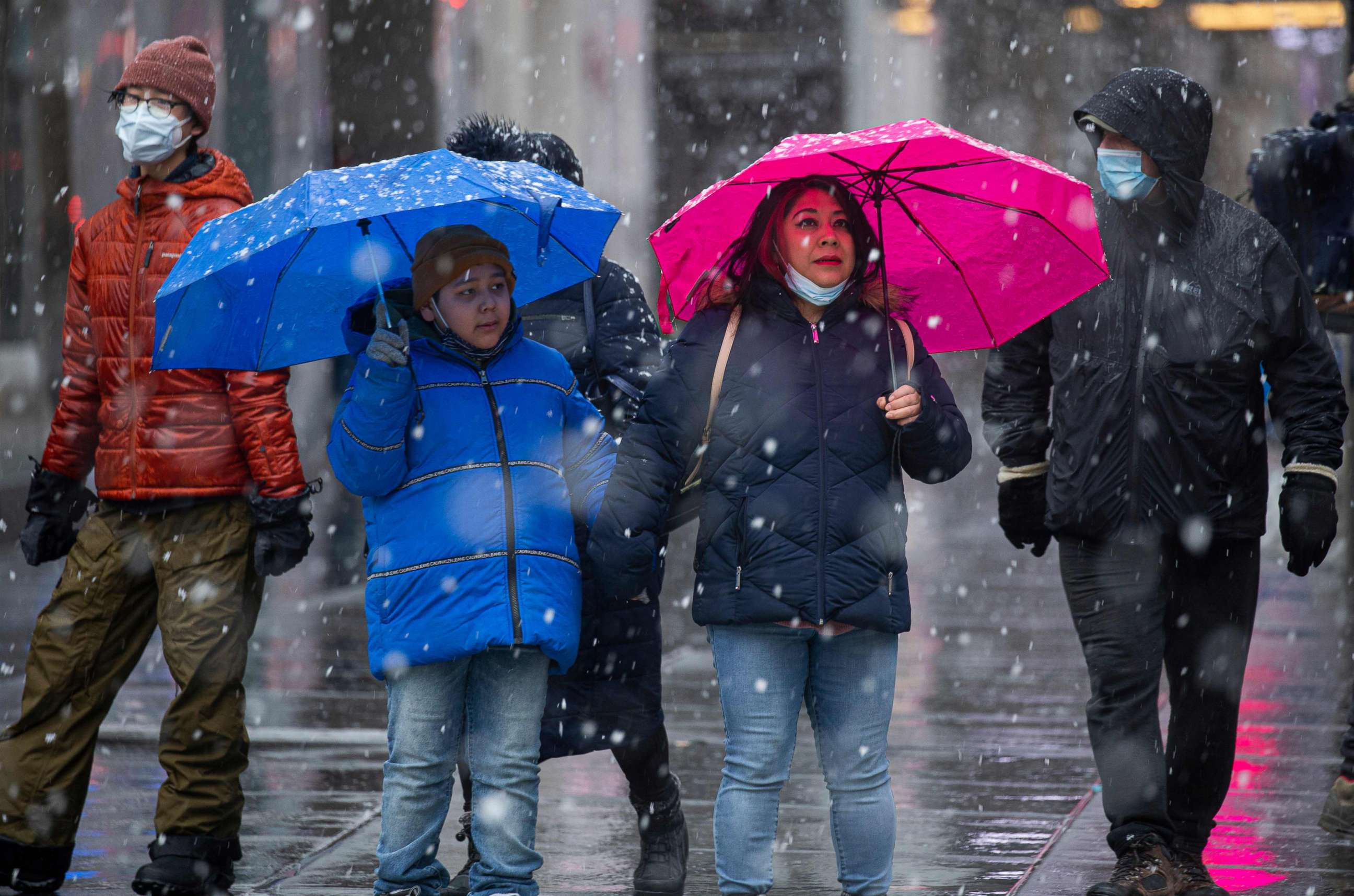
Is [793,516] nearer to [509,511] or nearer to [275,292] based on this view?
[509,511]

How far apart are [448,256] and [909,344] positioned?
1.10 meters

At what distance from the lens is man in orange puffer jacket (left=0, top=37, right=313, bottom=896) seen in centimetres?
514

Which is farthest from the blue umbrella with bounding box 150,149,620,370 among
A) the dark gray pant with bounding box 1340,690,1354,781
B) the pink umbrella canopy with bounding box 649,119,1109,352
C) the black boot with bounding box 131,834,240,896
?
the dark gray pant with bounding box 1340,690,1354,781

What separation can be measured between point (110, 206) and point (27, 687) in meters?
1.30

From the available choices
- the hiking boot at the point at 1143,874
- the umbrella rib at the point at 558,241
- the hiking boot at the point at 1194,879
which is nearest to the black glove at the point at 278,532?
the umbrella rib at the point at 558,241

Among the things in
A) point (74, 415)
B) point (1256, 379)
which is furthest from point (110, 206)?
point (1256, 379)

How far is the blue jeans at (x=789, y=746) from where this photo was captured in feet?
14.7

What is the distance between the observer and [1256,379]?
203 inches

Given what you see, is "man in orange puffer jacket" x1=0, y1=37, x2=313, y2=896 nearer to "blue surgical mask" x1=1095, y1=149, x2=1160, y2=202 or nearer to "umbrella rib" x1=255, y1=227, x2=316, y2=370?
"umbrella rib" x1=255, y1=227, x2=316, y2=370

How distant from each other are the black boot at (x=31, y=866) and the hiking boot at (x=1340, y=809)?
353cm

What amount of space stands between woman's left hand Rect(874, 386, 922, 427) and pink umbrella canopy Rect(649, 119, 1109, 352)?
42cm

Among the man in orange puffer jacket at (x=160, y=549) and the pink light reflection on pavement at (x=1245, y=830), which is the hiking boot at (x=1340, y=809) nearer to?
the pink light reflection on pavement at (x=1245, y=830)

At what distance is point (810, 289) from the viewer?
458 cm

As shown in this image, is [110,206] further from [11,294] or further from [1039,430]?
[11,294]
